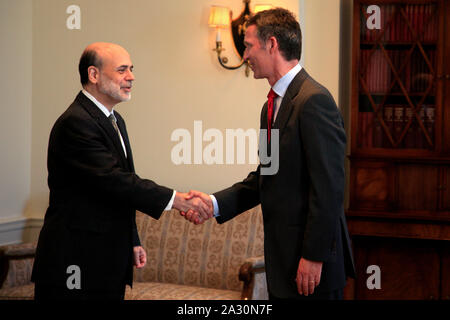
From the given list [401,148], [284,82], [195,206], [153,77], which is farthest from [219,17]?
[284,82]

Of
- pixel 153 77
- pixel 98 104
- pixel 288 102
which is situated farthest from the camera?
pixel 153 77

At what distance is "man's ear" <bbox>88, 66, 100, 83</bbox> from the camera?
2729 mm

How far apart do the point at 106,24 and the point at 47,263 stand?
2.56m

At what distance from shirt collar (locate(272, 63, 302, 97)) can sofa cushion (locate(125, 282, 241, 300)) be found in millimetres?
1729

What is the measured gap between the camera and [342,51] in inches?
183

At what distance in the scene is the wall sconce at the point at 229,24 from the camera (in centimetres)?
438

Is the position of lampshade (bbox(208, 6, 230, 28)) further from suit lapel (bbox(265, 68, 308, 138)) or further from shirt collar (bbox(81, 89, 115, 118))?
suit lapel (bbox(265, 68, 308, 138))

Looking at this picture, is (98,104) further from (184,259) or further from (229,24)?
(229,24)

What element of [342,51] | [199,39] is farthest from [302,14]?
[199,39]

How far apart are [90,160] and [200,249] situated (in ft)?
5.93

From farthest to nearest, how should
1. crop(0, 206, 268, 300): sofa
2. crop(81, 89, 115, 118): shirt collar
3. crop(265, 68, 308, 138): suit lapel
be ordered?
crop(0, 206, 268, 300): sofa, crop(81, 89, 115, 118): shirt collar, crop(265, 68, 308, 138): suit lapel


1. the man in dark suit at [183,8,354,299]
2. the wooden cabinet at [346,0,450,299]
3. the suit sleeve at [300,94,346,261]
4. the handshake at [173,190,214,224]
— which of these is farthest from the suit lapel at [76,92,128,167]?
the wooden cabinet at [346,0,450,299]

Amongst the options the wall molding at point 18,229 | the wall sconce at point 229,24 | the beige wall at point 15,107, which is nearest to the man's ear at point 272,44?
the wall sconce at point 229,24

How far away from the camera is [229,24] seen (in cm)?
445
